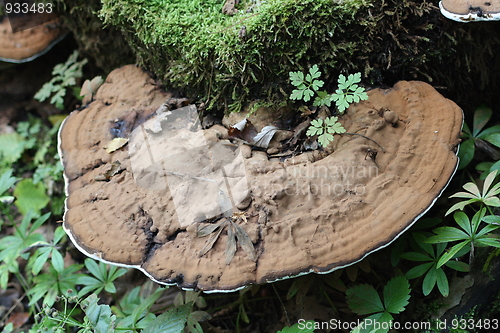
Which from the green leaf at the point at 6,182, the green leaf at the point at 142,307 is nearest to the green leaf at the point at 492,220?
the green leaf at the point at 142,307

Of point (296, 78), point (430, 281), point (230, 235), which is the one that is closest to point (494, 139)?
point (430, 281)

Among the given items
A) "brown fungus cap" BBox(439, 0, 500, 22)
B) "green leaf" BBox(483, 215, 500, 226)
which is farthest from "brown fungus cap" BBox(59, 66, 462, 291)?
"brown fungus cap" BBox(439, 0, 500, 22)

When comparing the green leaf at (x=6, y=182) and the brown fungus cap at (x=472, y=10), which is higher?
the brown fungus cap at (x=472, y=10)

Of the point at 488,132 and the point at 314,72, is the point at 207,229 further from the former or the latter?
the point at 488,132

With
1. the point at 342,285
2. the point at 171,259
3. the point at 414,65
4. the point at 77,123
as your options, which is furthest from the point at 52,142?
the point at 414,65

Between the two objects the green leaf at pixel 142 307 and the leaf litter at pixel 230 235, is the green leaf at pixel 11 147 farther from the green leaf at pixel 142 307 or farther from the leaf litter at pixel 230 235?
the leaf litter at pixel 230 235
